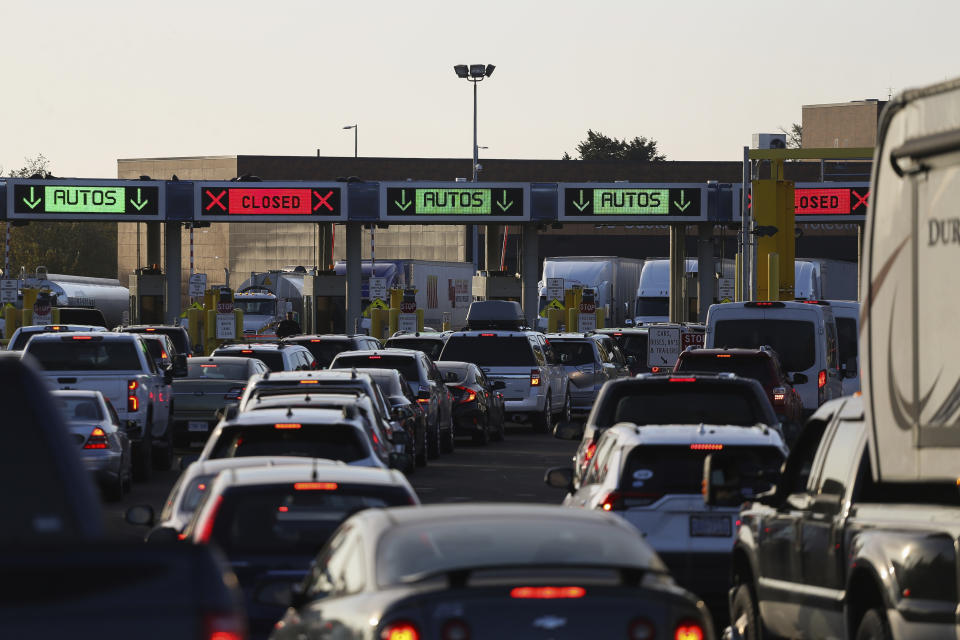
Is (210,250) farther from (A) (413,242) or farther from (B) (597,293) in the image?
(B) (597,293)

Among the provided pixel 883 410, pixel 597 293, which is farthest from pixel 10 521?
pixel 597 293

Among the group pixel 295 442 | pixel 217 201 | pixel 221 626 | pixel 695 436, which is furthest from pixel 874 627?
pixel 217 201

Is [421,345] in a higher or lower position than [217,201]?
lower

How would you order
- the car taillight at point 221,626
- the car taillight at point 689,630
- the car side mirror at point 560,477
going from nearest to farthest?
the car taillight at point 221,626
the car taillight at point 689,630
the car side mirror at point 560,477

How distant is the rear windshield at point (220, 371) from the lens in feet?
101

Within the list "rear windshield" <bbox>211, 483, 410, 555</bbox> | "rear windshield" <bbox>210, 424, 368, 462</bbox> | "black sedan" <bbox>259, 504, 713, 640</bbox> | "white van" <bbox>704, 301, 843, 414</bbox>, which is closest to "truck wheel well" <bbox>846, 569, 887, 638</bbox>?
"black sedan" <bbox>259, 504, 713, 640</bbox>

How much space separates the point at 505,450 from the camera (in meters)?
32.2

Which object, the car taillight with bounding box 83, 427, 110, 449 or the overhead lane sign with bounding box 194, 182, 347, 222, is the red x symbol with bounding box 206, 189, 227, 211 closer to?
the overhead lane sign with bounding box 194, 182, 347, 222

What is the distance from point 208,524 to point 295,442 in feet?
14.1

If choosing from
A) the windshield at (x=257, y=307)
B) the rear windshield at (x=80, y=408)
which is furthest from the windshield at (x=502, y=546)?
the windshield at (x=257, y=307)

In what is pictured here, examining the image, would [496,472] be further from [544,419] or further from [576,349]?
[576,349]

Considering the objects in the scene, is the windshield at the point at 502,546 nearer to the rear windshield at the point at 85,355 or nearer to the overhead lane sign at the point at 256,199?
the rear windshield at the point at 85,355

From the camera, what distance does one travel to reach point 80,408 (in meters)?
23.5

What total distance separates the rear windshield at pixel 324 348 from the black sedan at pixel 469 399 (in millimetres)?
3903
